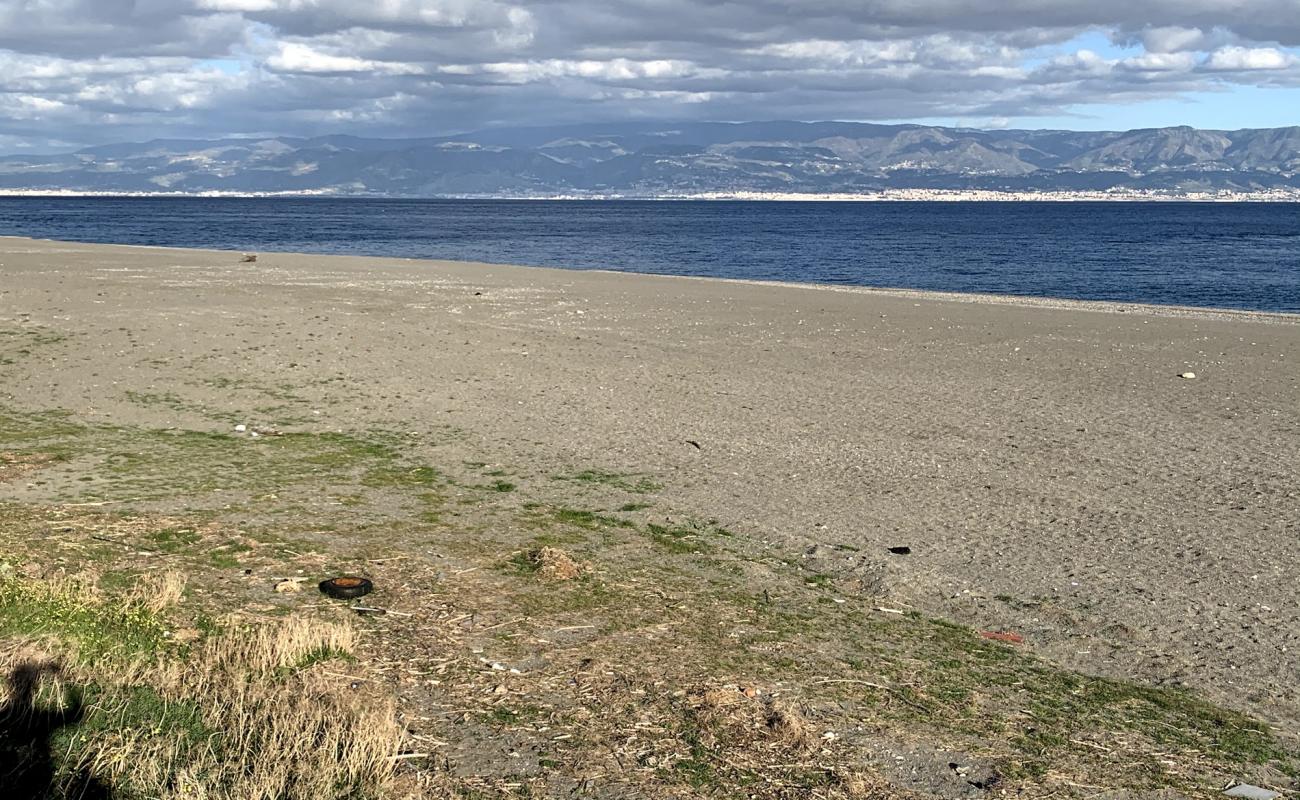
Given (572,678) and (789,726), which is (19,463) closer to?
(572,678)

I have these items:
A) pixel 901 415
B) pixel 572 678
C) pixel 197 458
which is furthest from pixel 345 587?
pixel 901 415

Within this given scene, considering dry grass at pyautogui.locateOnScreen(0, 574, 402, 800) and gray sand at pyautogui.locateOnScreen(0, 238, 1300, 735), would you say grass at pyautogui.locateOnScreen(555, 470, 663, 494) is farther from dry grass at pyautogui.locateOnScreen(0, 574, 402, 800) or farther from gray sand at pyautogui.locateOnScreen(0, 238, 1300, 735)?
dry grass at pyautogui.locateOnScreen(0, 574, 402, 800)

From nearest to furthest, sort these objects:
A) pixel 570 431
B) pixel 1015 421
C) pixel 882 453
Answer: pixel 882 453 < pixel 570 431 < pixel 1015 421

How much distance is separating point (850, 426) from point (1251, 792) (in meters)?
8.03

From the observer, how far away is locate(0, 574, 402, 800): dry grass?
4.51 m

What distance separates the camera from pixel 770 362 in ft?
57.3

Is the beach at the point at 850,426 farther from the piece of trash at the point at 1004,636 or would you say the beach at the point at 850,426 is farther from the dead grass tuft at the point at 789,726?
the dead grass tuft at the point at 789,726

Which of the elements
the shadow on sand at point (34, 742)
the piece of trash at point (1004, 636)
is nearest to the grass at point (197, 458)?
the shadow on sand at point (34, 742)

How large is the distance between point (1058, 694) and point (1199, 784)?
1.06 m

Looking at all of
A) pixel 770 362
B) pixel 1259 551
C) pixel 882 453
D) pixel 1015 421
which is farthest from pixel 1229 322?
pixel 1259 551

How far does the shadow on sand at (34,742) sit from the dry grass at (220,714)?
11 mm

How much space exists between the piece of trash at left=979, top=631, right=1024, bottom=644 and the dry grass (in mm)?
3399

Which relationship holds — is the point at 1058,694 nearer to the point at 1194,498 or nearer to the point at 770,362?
the point at 1194,498

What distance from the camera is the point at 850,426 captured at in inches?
500
